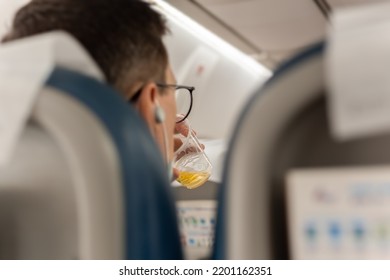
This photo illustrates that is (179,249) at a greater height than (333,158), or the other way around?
(333,158)

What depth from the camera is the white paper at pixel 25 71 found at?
0.48m

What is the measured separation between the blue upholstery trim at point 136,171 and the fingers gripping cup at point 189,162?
1.60 metres

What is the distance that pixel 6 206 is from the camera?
26.3 inches

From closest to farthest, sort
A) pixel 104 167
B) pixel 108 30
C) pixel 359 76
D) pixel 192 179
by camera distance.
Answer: pixel 359 76 < pixel 104 167 < pixel 108 30 < pixel 192 179

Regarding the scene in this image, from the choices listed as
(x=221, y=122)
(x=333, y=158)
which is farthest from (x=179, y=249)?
(x=221, y=122)

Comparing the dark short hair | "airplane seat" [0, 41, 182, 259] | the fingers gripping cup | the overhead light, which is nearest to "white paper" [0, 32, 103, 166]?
"airplane seat" [0, 41, 182, 259]

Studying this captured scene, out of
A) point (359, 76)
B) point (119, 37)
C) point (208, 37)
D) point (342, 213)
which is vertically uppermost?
point (208, 37)

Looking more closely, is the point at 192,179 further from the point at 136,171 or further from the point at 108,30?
the point at 136,171

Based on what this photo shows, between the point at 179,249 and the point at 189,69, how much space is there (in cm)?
290

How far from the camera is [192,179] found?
7.27 feet

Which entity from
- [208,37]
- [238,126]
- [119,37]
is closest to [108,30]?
[119,37]

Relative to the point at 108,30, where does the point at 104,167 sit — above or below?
below

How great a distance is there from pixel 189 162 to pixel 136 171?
181 cm

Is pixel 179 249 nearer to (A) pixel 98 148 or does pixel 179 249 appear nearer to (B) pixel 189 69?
(A) pixel 98 148
